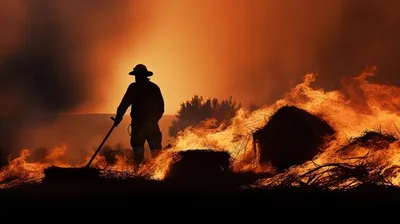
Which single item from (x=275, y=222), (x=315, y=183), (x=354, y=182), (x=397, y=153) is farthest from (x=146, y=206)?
(x=397, y=153)

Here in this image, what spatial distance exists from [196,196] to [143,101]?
672 centimetres

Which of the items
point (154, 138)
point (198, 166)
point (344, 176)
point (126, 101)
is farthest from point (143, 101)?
point (344, 176)

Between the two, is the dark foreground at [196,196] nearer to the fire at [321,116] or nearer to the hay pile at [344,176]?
the hay pile at [344,176]

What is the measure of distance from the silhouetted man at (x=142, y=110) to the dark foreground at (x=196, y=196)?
4.84m

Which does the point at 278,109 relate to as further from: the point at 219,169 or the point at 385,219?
the point at 385,219

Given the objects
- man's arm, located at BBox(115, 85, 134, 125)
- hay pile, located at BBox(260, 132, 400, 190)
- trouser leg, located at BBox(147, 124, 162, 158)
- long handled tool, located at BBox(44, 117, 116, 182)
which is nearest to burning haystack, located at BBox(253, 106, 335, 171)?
hay pile, located at BBox(260, 132, 400, 190)

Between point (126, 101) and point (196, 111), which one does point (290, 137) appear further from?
point (196, 111)

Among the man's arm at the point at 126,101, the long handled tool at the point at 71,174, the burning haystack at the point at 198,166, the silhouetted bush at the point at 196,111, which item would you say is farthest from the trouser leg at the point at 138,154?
the silhouetted bush at the point at 196,111

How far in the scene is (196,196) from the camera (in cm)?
938

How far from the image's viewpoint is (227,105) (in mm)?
85625

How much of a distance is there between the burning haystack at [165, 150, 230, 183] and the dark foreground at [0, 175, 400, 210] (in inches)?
48.6

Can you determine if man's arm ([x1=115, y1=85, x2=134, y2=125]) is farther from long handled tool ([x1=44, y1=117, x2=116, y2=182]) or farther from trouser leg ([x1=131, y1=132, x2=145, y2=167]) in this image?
long handled tool ([x1=44, y1=117, x2=116, y2=182])

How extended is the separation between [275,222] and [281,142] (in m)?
6.30

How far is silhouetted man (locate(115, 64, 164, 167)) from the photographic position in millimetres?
15734
